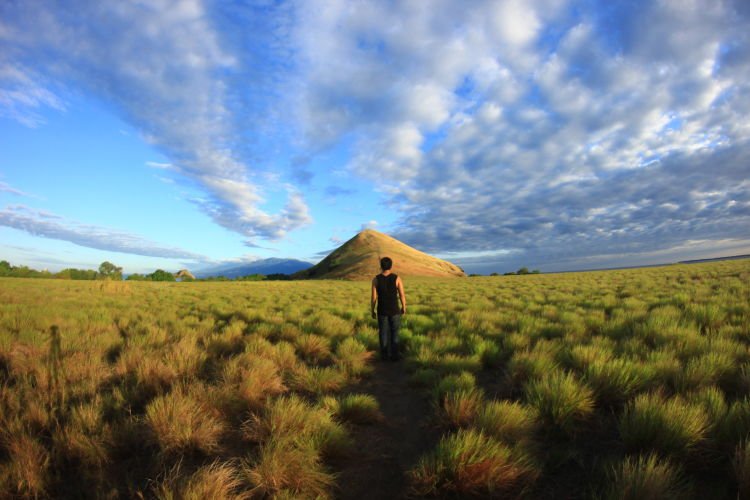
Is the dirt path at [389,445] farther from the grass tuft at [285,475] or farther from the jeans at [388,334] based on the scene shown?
the jeans at [388,334]

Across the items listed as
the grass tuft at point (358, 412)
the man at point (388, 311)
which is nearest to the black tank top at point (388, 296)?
the man at point (388, 311)

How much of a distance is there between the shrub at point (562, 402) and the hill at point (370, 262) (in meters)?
81.6

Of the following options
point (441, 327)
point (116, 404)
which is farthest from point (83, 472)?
point (441, 327)

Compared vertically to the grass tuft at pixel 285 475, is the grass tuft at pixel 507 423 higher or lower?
higher

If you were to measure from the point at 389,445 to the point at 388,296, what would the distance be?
4.09 m

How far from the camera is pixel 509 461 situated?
9.43ft

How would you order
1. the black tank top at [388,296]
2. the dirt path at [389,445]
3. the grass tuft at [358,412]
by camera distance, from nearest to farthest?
the dirt path at [389,445] < the grass tuft at [358,412] < the black tank top at [388,296]

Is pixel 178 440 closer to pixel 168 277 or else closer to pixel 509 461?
pixel 509 461

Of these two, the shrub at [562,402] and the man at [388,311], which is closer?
the shrub at [562,402]

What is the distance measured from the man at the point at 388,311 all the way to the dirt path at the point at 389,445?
177cm

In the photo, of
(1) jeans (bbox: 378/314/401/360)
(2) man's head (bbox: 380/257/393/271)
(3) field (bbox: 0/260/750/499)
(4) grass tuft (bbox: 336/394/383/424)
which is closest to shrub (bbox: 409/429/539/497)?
(3) field (bbox: 0/260/750/499)

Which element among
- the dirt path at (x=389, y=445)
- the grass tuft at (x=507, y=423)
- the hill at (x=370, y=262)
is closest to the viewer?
the dirt path at (x=389, y=445)

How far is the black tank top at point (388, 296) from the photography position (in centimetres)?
753

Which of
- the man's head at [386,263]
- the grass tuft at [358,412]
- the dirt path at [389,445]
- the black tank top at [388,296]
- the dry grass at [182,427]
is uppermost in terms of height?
the man's head at [386,263]
